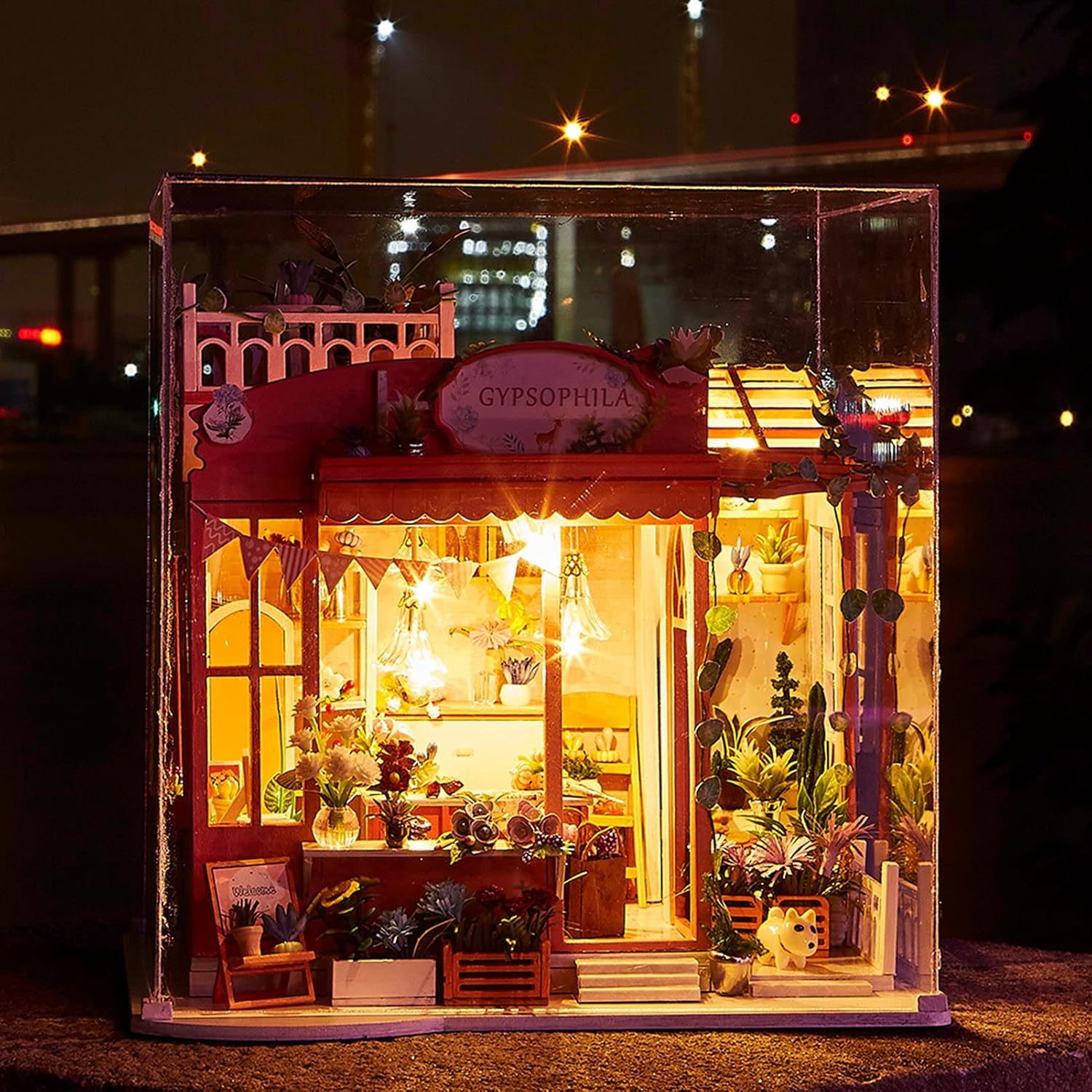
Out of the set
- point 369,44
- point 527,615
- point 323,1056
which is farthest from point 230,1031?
point 369,44

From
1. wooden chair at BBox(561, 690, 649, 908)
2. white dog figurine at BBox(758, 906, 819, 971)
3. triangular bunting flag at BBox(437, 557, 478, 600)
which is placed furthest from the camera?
wooden chair at BBox(561, 690, 649, 908)

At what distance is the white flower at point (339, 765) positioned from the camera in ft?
20.6

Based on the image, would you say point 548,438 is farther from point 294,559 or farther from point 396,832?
point 396,832

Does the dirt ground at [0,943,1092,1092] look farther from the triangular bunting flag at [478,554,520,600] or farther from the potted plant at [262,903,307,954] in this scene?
the triangular bunting flag at [478,554,520,600]

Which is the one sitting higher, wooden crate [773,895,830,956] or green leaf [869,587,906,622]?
green leaf [869,587,906,622]

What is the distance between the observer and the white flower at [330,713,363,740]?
6449 mm

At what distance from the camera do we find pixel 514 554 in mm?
6625

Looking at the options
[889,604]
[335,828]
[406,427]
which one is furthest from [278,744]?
[889,604]

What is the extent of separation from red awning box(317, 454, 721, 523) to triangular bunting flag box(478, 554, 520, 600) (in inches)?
16.1

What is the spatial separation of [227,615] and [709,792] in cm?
197

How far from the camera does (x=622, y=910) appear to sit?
6598 millimetres

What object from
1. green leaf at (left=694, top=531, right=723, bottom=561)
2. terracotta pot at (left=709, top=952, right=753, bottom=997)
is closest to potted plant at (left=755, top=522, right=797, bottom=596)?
green leaf at (left=694, top=531, right=723, bottom=561)

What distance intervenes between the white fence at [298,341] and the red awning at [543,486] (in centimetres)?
57

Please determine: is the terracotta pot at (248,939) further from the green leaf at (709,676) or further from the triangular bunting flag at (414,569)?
the green leaf at (709,676)
